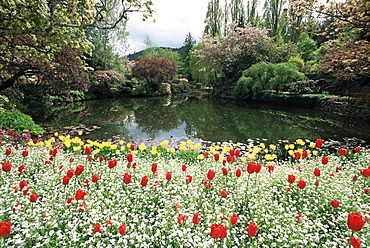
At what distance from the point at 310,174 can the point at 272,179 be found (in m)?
0.83

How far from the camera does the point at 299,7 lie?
6941 mm

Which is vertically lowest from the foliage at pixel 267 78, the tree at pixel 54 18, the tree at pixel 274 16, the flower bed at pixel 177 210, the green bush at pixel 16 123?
the flower bed at pixel 177 210

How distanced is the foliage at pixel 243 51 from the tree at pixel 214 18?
7883 mm

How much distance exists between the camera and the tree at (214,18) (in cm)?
3512

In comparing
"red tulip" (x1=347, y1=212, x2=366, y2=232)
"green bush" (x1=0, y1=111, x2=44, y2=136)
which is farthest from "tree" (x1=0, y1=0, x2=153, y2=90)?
"red tulip" (x1=347, y1=212, x2=366, y2=232)

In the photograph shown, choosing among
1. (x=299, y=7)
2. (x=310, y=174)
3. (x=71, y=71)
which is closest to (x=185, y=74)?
(x=71, y=71)

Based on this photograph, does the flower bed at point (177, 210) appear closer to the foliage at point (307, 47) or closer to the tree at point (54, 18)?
the tree at point (54, 18)

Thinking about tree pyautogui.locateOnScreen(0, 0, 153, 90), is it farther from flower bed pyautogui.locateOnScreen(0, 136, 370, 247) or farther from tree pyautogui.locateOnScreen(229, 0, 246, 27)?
tree pyautogui.locateOnScreen(229, 0, 246, 27)

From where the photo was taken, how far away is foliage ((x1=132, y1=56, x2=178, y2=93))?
30250 mm

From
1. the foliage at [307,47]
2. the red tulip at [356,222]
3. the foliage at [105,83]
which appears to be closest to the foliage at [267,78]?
the foliage at [307,47]

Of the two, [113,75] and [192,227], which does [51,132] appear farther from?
[113,75]


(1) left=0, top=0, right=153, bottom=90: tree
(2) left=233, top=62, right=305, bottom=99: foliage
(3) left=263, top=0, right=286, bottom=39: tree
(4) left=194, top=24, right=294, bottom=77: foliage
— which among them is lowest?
(2) left=233, top=62, right=305, bottom=99: foliage

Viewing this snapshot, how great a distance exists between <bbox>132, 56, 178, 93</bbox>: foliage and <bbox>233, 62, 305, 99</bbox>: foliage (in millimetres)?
12718

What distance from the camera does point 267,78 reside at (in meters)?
20.2
